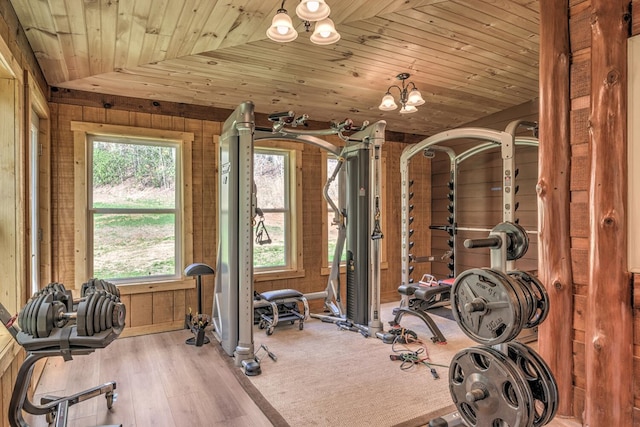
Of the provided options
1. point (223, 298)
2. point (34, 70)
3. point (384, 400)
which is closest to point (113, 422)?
point (223, 298)

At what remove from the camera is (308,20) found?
2146 millimetres

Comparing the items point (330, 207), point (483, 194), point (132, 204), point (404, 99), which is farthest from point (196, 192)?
point (483, 194)

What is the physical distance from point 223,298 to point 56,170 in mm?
1984

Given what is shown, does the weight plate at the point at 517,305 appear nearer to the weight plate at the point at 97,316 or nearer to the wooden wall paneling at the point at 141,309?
the weight plate at the point at 97,316

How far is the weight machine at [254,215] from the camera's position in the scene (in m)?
3.14

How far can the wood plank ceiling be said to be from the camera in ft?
7.91

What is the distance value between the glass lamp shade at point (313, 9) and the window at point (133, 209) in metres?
2.55

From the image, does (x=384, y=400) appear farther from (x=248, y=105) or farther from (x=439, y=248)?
(x=439, y=248)

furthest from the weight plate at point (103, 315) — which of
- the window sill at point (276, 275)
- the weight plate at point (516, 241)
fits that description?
the window sill at point (276, 275)

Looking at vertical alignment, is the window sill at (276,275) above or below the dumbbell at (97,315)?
below

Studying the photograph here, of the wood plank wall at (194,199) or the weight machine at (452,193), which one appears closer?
the weight machine at (452,193)

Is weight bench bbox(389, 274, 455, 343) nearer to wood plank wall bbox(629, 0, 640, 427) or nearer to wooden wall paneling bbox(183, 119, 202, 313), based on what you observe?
wood plank wall bbox(629, 0, 640, 427)

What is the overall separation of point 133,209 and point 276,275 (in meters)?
1.77

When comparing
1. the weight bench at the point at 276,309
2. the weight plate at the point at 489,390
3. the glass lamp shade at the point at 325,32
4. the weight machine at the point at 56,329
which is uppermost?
the glass lamp shade at the point at 325,32
